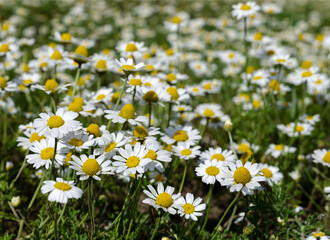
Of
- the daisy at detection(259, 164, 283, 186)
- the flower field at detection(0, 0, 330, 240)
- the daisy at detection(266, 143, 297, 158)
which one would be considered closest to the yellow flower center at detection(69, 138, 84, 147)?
the flower field at detection(0, 0, 330, 240)

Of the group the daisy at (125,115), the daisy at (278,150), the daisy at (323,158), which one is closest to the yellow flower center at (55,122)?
the daisy at (125,115)

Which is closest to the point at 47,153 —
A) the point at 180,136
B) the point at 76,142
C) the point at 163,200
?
the point at 76,142

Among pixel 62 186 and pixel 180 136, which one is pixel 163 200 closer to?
pixel 62 186

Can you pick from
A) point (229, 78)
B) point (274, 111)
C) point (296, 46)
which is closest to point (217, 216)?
point (274, 111)

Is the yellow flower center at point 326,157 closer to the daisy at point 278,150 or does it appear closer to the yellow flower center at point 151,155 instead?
the daisy at point 278,150

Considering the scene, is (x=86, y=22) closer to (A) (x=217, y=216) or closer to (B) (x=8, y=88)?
(B) (x=8, y=88)
